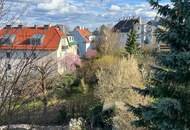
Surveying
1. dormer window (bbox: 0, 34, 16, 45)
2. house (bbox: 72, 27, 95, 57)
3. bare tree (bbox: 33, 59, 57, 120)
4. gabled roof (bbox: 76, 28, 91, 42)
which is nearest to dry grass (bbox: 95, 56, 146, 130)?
bare tree (bbox: 33, 59, 57, 120)

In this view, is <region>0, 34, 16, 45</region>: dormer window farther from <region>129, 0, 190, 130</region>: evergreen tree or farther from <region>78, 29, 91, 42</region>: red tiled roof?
<region>78, 29, 91, 42</region>: red tiled roof

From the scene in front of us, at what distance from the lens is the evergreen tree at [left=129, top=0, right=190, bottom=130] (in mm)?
10258

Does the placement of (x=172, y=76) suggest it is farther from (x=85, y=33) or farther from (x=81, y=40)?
(x=85, y=33)

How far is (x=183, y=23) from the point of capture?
10758 millimetres

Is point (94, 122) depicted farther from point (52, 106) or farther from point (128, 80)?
point (52, 106)

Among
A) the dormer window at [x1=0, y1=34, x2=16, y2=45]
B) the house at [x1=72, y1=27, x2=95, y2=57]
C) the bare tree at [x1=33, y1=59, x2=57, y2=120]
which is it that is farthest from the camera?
the house at [x1=72, y1=27, x2=95, y2=57]

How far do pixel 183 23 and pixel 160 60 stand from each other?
94cm

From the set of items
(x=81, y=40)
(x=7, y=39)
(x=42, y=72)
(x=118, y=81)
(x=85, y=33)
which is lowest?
(x=81, y=40)

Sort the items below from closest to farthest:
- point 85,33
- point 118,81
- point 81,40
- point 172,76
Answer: point 172,76, point 118,81, point 81,40, point 85,33

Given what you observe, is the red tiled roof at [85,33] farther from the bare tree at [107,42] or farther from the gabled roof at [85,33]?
the bare tree at [107,42]

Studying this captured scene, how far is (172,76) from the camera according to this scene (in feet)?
35.3

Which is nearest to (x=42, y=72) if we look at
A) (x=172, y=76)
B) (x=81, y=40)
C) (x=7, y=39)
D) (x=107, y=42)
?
(x=172, y=76)

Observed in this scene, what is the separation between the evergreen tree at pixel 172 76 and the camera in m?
10.3

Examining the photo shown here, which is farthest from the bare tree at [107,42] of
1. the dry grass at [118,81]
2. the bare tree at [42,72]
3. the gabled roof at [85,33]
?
the bare tree at [42,72]
